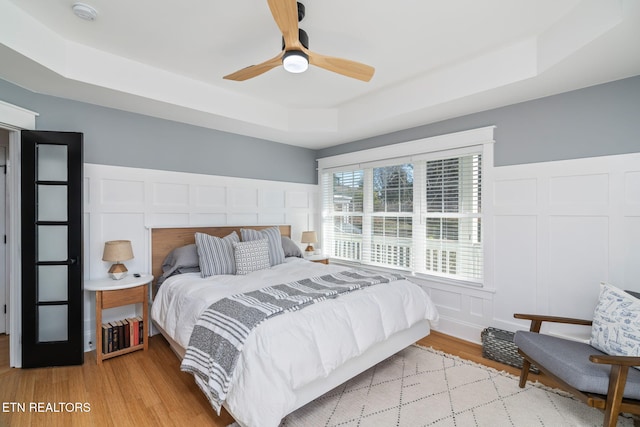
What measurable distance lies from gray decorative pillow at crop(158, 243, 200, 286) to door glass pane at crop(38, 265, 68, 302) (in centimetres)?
82

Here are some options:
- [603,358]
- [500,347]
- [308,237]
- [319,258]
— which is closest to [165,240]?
[308,237]

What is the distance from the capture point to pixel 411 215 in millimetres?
4000

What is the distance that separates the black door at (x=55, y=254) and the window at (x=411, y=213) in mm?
3367

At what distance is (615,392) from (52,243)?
4401 millimetres

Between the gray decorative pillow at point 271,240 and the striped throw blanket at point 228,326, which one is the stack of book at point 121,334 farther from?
the gray decorative pillow at point 271,240

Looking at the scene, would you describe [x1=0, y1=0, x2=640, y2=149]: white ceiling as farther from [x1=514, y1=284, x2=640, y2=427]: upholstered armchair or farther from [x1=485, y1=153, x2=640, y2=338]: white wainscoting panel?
[x1=514, y1=284, x2=640, y2=427]: upholstered armchair

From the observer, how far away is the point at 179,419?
205 cm

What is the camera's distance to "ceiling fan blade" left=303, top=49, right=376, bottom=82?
82.4 inches

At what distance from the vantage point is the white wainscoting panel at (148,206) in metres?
3.11

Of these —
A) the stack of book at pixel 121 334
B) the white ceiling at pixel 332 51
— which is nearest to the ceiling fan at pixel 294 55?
the white ceiling at pixel 332 51

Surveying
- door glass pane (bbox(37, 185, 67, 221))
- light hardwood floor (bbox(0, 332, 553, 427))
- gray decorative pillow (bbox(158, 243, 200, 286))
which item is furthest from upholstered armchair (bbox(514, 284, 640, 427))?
door glass pane (bbox(37, 185, 67, 221))

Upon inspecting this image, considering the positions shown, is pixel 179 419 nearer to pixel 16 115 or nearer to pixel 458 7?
pixel 16 115

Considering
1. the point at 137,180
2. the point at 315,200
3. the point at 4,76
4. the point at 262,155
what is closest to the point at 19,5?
the point at 4,76

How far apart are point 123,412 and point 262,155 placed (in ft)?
11.1
